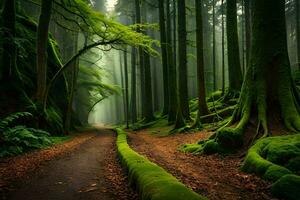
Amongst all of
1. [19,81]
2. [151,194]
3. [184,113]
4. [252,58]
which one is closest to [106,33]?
[19,81]

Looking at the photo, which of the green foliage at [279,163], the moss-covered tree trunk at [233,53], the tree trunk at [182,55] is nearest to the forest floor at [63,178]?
the green foliage at [279,163]

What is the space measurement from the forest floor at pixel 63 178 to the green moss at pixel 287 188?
270 centimetres

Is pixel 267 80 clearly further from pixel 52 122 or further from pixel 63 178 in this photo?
pixel 52 122

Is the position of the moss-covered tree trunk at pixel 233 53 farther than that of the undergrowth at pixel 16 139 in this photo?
Yes

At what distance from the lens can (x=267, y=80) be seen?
926cm

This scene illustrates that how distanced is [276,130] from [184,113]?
9.60 metres

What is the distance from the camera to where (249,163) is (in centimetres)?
704

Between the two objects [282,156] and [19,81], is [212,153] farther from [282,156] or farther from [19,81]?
[19,81]

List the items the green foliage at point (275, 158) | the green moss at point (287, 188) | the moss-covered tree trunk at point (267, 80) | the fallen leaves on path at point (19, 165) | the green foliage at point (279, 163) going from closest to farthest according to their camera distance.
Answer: the green moss at point (287, 188), the green foliage at point (279, 163), the green foliage at point (275, 158), the fallen leaves on path at point (19, 165), the moss-covered tree trunk at point (267, 80)

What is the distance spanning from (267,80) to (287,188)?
15.7 ft

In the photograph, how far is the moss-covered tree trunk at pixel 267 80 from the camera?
8852 millimetres

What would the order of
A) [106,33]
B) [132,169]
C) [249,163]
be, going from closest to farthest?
[132,169] < [249,163] < [106,33]

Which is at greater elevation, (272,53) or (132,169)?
(272,53)

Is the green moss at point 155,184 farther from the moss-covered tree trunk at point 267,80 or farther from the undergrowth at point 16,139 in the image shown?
the undergrowth at point 16,139
